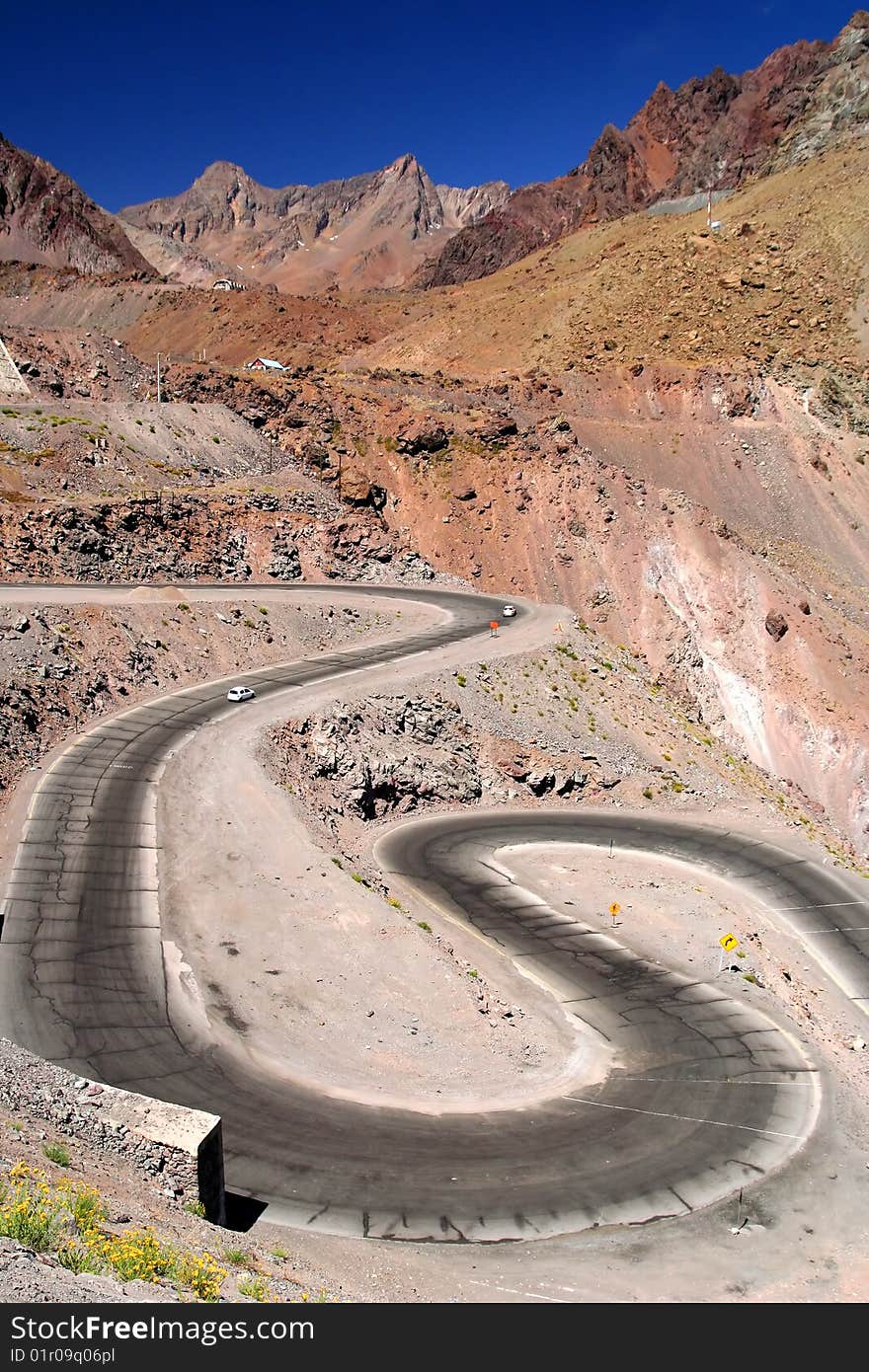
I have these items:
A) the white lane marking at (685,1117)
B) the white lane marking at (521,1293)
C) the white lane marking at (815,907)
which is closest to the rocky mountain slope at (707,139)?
the white lane marking at (815,907)

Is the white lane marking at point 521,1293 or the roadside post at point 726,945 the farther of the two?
the roadside post at point 726,945

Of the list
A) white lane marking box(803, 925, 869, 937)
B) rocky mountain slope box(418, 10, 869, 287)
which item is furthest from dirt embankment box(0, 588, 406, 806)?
rocky mountain slope box(418, 10, 869, 287)

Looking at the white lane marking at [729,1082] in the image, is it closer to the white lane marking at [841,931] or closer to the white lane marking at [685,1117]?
the white lane marking at [685,1117]

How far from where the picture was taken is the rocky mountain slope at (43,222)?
166m

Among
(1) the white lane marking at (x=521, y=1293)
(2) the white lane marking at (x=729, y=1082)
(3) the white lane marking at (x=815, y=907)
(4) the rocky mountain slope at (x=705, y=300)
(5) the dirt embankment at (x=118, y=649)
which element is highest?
(4) the rocky mountain slope at (x=705, y=300)

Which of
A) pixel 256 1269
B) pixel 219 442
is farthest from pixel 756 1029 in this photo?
pixel 219 442

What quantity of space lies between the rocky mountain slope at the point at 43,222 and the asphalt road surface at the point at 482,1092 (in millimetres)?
159798

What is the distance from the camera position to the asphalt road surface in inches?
704

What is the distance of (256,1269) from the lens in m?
12.2

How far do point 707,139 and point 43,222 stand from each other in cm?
Answer: 11500

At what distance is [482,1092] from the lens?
21.3 metres

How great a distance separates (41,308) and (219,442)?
311 feet

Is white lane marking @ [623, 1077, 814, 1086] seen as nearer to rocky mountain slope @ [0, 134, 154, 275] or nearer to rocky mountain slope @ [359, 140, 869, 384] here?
rocky mountain slope @ [359, 140, 869, 384]

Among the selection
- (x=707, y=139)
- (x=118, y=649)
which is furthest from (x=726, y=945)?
(x=707, y=139)
